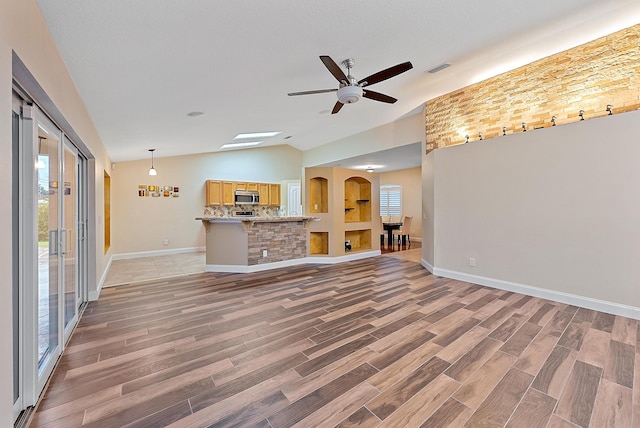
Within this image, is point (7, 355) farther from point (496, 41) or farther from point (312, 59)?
point (496, 41)

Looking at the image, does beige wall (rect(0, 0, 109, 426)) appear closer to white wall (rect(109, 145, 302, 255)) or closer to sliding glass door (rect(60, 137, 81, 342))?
sliding glass door (rect(60, 137, 81, 342))

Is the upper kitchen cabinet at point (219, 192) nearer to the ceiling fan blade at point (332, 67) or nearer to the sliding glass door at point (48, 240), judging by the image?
the sliding glass door at point (48, 240)

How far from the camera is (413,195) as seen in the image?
10.0m

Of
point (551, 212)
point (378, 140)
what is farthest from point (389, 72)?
point (378, 140)

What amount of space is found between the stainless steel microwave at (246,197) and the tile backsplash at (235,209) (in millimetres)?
264

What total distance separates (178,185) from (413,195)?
25.6ft

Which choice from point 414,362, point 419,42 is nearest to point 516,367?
point 414,362

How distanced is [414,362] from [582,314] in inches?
99.0

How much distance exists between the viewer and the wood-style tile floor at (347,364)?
1.73 meters

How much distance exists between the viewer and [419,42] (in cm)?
299

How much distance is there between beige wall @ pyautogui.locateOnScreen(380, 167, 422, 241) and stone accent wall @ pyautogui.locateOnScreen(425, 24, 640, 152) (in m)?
4.92

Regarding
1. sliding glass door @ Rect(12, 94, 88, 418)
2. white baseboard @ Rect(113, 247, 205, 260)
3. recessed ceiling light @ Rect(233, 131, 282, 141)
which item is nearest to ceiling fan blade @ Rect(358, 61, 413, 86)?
sliding glass door @ Rect(12, 94, 88, 418)

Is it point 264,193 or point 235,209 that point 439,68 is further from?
point 235,209

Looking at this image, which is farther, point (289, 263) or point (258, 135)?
point (258, 135)
